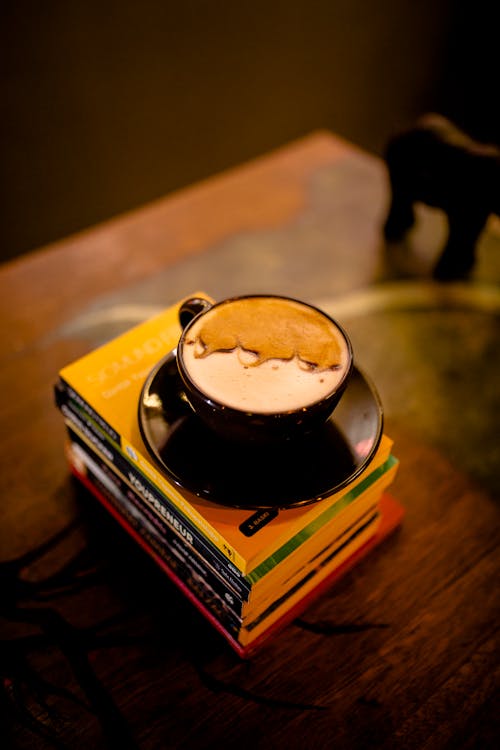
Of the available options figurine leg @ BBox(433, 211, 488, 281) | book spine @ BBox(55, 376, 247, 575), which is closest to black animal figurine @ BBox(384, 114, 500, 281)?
figurine leg @ BBox(433, 211, 488, 281)

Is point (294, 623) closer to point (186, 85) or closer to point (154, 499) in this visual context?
point (154, 499)

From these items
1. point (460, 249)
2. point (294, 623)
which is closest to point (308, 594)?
point (294, 623)

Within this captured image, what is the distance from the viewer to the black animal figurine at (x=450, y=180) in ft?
3.33

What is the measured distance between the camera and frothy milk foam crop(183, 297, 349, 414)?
57cm

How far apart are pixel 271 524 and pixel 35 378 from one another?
19.6 inches

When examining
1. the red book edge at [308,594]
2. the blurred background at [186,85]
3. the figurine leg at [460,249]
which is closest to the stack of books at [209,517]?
the red book edge at [308,594]

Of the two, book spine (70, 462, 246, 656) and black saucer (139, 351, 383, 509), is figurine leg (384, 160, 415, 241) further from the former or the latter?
book spine (70, 462, 246, 656)

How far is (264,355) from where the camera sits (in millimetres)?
597

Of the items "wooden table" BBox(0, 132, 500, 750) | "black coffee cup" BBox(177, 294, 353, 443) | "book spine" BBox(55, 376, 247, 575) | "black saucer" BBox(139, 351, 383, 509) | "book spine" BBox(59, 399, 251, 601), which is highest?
"black coffee cup" BBox(177, 294, 353, 443)

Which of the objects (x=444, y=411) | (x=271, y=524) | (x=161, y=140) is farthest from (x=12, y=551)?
(x=161, y=140)

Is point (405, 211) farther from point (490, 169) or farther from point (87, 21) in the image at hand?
point (87, 21)

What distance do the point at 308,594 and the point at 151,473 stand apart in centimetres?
22

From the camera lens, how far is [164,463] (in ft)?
1.98

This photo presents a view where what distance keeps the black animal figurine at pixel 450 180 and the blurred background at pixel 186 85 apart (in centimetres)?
80
